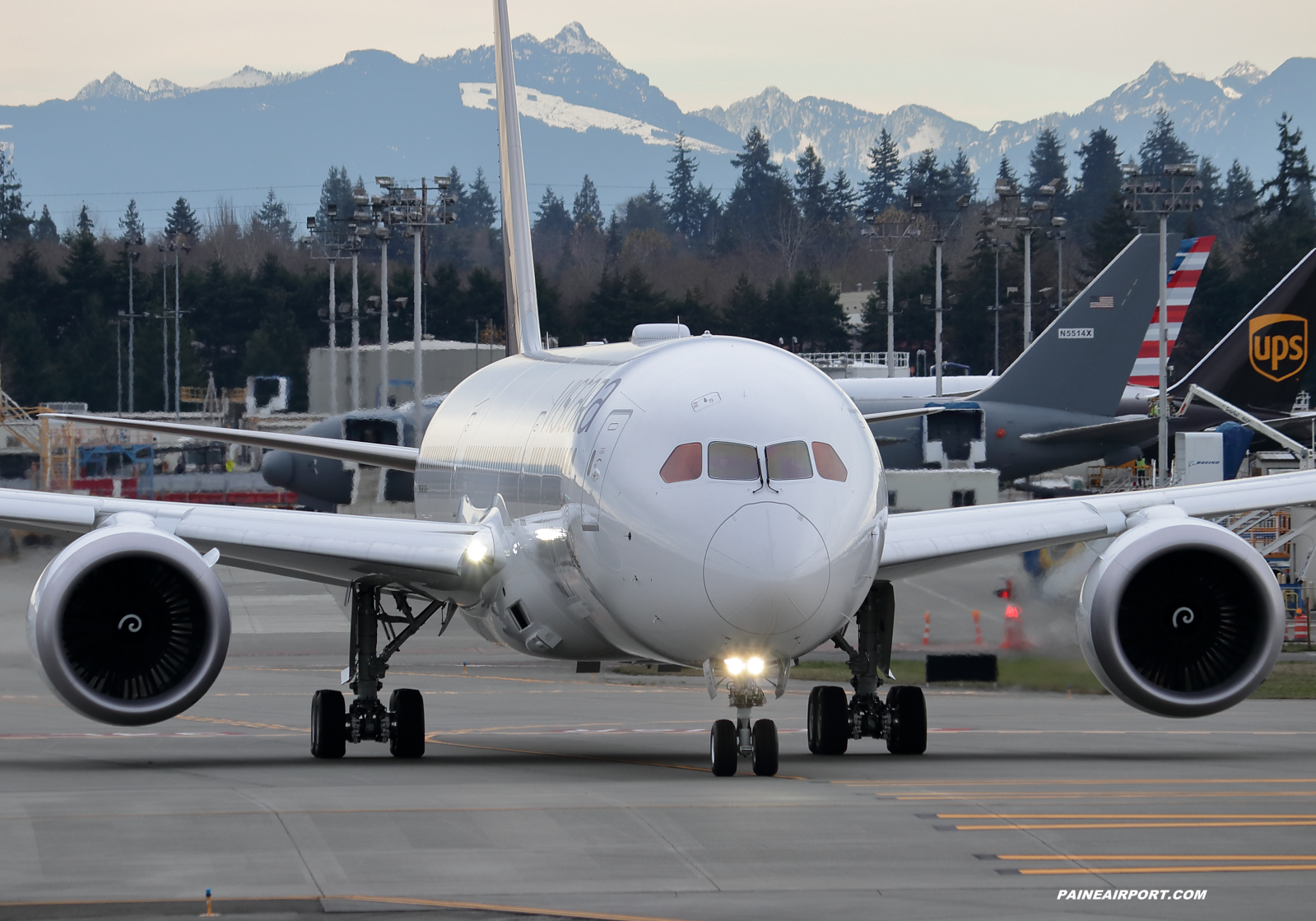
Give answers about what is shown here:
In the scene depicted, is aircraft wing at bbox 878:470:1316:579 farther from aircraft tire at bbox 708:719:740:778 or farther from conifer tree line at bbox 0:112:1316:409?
conifer tree line at bbox 0:112:1316:409

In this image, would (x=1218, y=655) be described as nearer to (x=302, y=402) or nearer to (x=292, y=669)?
(x=292, y=669)

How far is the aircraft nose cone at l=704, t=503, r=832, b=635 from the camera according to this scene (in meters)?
14.2

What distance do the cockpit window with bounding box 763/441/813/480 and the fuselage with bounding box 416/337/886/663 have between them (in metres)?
0.01

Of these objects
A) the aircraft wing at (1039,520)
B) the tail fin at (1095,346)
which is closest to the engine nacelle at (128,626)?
the aircraft wing at (1039,520)

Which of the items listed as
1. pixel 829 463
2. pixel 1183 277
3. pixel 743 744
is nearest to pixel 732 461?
pixel 829 463

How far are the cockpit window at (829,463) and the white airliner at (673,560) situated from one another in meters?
0.02

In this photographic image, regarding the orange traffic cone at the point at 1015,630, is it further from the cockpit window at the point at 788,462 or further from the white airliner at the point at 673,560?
the cockpit window at the point at 788,462

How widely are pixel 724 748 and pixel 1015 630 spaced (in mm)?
15200

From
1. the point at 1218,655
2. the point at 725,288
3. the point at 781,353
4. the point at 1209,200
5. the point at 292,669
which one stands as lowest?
the point at 292,669

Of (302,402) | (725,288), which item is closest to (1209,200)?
(725,288)

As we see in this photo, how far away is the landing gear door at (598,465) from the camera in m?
15.8

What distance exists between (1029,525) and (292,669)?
19493mm

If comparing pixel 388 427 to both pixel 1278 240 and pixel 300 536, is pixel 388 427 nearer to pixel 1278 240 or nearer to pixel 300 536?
pixel 300 536

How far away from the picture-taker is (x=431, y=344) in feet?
286
